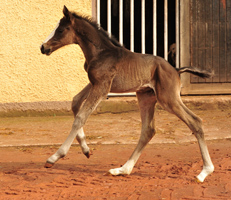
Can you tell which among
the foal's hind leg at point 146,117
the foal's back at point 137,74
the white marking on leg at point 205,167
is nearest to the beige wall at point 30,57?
the foal's hind leg at point 146,117

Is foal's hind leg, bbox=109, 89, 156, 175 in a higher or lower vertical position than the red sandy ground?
higher

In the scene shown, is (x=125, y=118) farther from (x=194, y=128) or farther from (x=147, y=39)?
(x=194, y=128)

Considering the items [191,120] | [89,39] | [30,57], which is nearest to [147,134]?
[191,120]

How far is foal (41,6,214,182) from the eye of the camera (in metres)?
4.66

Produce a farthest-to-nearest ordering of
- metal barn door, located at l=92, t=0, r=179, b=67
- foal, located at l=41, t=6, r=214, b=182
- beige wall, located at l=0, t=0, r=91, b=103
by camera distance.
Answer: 1. metal barn door, located at l=92, t=0, r=179, b=67
2. beige wall, located at l=0, t=0, r=91, b=103
3. foal, located at l=41, t=6, r=214, b=182

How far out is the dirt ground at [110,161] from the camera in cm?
415

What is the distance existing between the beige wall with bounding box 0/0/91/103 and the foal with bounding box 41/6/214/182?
432cm

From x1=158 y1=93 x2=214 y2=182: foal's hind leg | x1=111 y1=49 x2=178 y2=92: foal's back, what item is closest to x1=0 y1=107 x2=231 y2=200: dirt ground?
x1=158 y1=93 x2=214 y2=182: foal's hind leg

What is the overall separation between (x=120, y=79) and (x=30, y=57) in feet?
15.6

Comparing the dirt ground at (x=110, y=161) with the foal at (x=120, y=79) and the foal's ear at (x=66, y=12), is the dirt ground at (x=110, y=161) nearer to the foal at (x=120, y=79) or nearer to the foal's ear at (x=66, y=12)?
the foal at (x=120, y=79)

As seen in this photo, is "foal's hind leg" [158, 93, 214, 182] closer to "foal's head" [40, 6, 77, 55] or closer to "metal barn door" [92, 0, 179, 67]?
"foal's head" [40, 6, 77, 55]

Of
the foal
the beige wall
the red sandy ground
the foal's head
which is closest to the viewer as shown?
the red sandy ground

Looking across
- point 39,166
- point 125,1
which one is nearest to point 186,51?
point 125,1

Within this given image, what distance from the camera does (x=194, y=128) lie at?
4.66 metres
